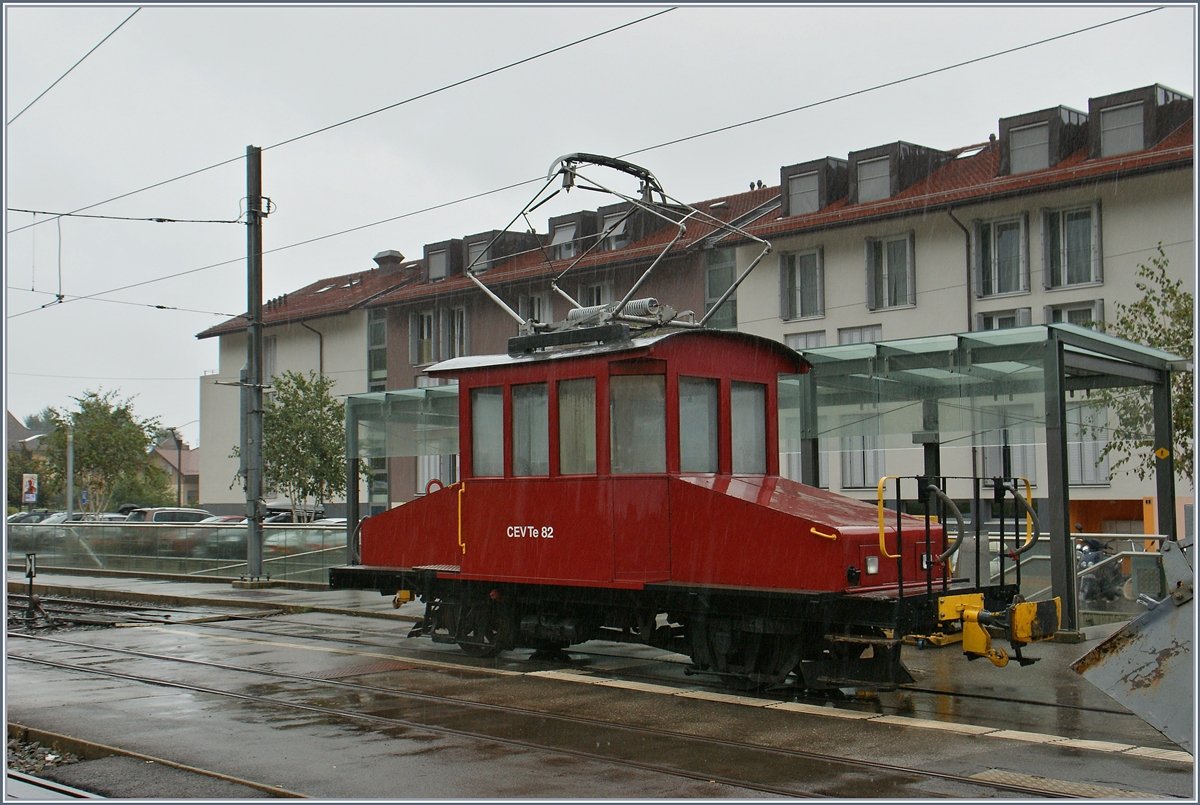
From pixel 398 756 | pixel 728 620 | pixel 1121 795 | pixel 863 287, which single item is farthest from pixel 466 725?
pixel 863 287

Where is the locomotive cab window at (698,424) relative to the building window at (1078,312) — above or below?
below

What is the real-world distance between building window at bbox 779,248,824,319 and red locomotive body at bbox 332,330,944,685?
23707 mm

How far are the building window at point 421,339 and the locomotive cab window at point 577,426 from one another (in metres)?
34.2

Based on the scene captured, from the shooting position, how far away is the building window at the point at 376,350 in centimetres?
4719

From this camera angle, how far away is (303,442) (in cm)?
3975

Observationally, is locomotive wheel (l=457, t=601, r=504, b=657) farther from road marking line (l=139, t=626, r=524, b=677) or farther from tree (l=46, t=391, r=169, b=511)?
tree (l=46, t=391, r=169, b=511)

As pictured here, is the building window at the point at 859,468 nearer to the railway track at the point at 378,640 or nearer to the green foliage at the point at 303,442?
the green foliage at the point at 303,442

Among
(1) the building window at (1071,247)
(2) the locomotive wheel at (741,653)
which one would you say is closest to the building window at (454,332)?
(1) the building window at (1071,247)

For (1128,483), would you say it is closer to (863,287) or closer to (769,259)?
(863,287)

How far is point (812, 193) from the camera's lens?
36469mm

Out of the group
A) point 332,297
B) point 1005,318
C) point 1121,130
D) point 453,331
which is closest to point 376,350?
point 453,331

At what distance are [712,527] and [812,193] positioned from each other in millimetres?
27896

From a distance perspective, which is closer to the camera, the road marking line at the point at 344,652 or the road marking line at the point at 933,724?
the road marking line at the point at 933,724

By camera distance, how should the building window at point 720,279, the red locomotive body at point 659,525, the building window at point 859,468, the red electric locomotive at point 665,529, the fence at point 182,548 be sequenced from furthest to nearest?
1. the building window at point 720,279
2. the building window at point 859,468
3. the fence at point 182,548
4. the red locomotive body at point 659,525
5. the red electric locomotive at point 665,529
